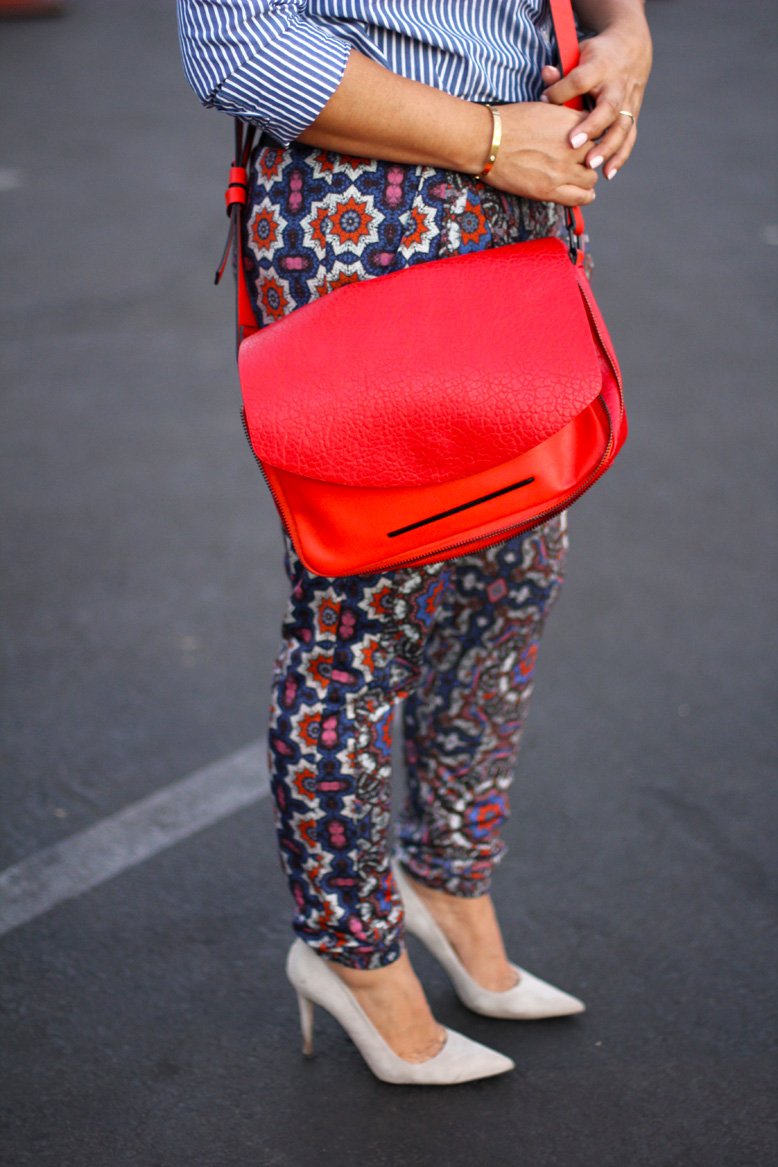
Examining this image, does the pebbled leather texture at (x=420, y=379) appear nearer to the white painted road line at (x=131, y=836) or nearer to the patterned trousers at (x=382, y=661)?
the patterned trousers at (x=382, y=661)

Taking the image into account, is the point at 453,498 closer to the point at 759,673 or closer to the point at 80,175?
the point at 759,673

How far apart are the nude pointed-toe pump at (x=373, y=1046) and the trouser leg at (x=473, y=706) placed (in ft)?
0.75

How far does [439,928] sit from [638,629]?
4.18 ft

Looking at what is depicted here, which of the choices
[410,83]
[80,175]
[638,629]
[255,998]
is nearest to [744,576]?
[638,629]

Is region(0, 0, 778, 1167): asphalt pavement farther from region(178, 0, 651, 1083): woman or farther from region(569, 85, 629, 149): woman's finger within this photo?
region(569, 85, 629, 149): woman's finger

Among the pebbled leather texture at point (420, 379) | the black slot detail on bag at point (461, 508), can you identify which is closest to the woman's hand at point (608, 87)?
the pebbled leather texture at point (420, 379)

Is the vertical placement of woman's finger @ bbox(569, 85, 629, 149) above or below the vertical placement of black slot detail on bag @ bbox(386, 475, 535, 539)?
above

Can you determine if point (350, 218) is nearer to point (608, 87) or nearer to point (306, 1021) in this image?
point (608, 87)

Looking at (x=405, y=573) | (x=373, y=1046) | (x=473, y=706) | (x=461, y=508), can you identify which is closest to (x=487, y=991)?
(x=373, y=1046)

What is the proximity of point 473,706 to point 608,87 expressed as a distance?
85 centimetres

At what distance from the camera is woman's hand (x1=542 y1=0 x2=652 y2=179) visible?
133cm

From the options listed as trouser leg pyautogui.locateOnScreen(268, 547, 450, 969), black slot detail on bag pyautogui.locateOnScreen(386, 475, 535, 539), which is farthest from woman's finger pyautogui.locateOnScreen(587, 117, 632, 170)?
trouser leg pyautogui.locateOnScreen(268, 547, 450, 969)

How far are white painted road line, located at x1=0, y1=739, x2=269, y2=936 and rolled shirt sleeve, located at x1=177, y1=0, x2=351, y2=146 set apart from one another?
135 centimetres

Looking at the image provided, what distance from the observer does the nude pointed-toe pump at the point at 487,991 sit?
170 cm
